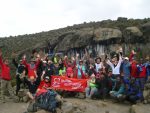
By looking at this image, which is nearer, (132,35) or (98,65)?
(98,65)

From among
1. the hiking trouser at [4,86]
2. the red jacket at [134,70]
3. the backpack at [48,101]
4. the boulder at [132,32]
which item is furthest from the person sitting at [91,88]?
the boulder at [132,32]

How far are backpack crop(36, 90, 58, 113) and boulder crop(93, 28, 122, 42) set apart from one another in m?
17.7

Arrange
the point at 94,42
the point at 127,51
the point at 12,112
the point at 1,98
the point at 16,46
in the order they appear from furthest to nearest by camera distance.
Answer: the point at 16,46, the point at 94,42, the point at 127,51, the point at 1,98, the point at 12,112

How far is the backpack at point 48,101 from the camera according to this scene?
1452 centimetres

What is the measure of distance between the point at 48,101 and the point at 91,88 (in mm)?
3017

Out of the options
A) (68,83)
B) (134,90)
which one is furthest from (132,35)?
(134,90)

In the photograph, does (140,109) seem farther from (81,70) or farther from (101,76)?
(81,70)

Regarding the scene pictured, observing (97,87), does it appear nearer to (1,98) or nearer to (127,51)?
(1,98)

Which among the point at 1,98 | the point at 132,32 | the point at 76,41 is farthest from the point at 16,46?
the point at 1,98

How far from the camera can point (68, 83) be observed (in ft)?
58.4

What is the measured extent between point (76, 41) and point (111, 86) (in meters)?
18.7

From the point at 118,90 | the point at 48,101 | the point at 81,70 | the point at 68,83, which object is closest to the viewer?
the point at 48,101

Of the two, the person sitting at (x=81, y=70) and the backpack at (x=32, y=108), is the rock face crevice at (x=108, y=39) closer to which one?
the person sitting at (x=81, y=70)

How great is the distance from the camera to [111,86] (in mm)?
16922
